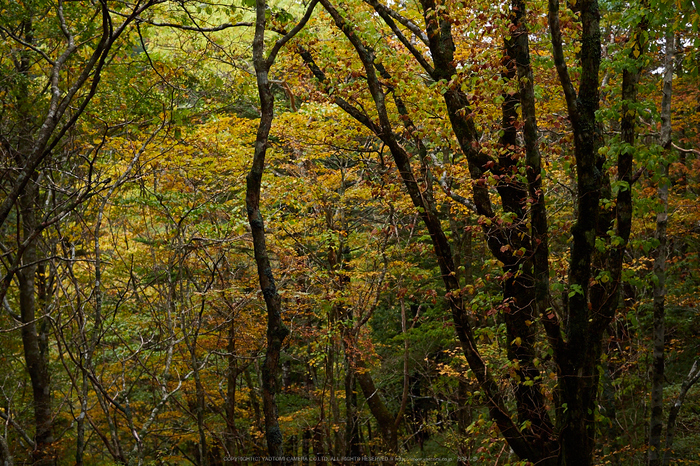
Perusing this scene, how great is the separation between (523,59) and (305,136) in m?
6.60

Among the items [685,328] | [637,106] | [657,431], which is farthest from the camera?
[685,328]

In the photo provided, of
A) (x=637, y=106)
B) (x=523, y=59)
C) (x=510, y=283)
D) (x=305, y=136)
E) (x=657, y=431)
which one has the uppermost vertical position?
(x=305, y=136)

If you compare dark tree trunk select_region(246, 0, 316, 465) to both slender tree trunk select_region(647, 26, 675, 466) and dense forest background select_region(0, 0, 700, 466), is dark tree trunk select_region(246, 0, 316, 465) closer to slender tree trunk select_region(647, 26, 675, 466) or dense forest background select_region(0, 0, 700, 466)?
dense forest background select_region(0, 0, 700, 466)

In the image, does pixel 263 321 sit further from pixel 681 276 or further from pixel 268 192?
pixel 681 276

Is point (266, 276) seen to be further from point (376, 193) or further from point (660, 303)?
point (660, 303)

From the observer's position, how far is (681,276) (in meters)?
12.9

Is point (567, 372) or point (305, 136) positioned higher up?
point (305, 136)

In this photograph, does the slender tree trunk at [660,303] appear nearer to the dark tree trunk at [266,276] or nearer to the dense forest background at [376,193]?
the dense forest background at [376,193]

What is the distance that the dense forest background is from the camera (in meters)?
4.15

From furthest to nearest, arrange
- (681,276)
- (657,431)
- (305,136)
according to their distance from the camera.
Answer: (681,276) < (305,136) < (657,431)

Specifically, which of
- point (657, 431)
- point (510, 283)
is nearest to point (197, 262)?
point (510, 283)

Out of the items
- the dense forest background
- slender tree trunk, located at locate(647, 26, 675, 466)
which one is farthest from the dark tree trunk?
slender tree trunk, located at locate(647, 26, 675, 466)

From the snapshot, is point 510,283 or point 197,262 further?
point 197,262

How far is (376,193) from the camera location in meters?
5.18
